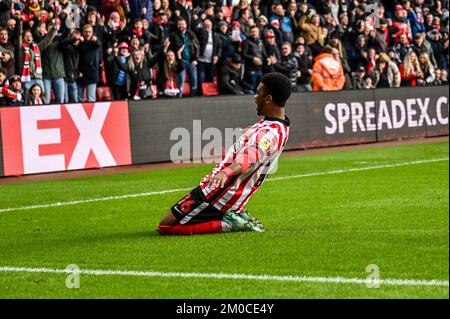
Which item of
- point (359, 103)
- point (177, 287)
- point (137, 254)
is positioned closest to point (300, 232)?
point (137, 254)

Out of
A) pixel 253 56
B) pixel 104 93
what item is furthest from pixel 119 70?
pixel 253 56

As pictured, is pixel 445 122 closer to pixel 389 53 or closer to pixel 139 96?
pixel 389 53

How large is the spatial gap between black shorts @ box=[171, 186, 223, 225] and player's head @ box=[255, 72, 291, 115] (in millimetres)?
1151

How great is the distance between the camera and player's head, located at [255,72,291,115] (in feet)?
35.2

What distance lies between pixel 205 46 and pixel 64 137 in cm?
650

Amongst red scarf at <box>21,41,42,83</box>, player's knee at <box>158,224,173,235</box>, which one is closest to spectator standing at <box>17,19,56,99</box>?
red scarf at <box>21,41,42,83</box>

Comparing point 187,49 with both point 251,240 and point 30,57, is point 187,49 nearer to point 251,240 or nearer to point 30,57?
point 30,57

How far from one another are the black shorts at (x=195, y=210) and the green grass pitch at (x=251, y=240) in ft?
0.82

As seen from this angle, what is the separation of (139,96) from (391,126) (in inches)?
293

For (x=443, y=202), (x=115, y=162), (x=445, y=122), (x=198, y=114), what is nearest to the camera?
(x=443, y=202)

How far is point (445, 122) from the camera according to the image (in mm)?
28562

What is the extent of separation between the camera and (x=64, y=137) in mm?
19734

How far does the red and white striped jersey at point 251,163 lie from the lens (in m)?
10.8

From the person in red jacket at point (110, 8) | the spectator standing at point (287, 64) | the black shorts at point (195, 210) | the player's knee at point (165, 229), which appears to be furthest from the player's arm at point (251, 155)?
the spectator standing at point (287, 64)
